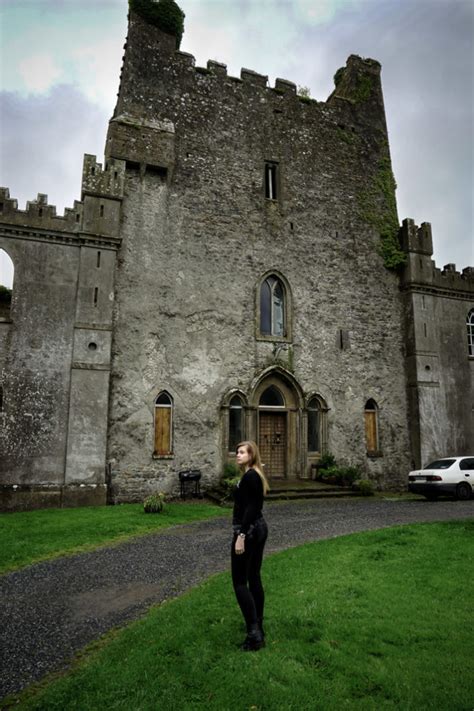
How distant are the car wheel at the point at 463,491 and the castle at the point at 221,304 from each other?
11.0 feet

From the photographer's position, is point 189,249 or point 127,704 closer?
point 127,704

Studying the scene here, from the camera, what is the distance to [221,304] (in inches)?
695

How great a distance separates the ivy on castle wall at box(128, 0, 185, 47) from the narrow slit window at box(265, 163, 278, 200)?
5.78m

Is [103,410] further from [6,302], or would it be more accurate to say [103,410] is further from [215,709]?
[215,709]

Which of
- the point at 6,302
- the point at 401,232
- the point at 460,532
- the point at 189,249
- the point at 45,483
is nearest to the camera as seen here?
the point at 460,532

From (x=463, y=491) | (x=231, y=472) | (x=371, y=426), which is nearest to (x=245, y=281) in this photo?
(x=231, y=472)

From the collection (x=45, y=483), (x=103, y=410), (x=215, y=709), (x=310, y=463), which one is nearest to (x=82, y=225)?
(x=103, y=410)

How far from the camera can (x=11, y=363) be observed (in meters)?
14.4

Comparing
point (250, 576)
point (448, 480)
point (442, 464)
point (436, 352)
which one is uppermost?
point (436, 352)

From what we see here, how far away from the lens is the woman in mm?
4590

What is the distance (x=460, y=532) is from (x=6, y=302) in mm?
16786

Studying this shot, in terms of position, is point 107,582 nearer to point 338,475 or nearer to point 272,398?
point 338,475

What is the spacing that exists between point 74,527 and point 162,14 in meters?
18.3

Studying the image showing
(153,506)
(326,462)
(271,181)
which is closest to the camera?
(153,506)
